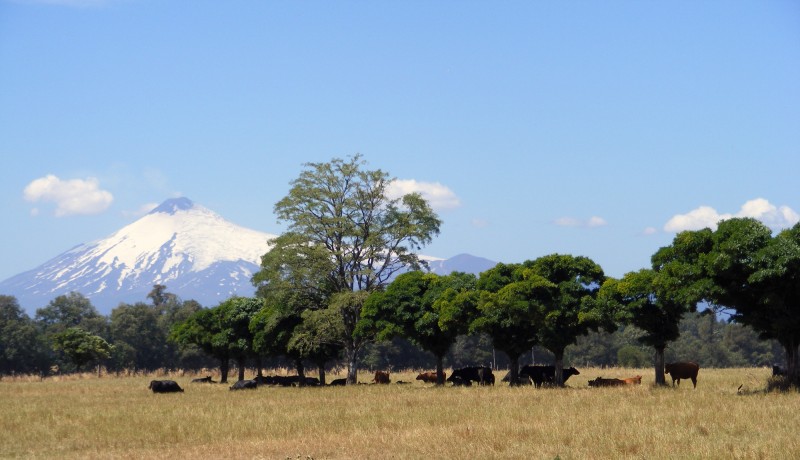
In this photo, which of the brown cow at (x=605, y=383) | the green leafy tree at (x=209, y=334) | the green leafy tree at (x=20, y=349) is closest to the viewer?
the brown cow at (x=605, y=383)

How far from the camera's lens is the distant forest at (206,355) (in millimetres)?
111188

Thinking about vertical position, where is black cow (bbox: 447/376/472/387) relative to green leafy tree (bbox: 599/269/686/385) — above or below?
below

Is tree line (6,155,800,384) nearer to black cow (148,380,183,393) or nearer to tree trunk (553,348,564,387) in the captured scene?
tree trunk (553,348,564,387)

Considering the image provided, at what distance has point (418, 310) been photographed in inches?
2291

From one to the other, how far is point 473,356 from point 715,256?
84552 mm

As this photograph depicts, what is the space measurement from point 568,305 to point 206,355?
74.4 metres

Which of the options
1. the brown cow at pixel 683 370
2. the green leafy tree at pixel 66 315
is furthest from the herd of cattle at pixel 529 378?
the green leafy tree at pixel 66 315

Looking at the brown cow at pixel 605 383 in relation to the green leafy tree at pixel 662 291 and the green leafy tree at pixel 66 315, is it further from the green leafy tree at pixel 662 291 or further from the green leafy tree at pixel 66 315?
the green leafy tree at pixel 66 315

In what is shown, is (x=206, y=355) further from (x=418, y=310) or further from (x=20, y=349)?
(x=418, y=310)

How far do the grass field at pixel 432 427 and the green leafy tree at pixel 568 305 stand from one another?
265 inches

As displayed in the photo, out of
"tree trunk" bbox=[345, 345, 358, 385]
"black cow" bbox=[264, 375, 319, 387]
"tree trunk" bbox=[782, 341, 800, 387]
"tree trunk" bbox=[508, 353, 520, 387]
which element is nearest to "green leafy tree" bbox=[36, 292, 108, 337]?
"black cow" bbox=[264, 375, 319, 387]

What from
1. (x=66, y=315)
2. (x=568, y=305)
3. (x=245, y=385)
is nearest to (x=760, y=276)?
(x=568, y=305)

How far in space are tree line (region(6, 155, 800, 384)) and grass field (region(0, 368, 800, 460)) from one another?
16.9 feet

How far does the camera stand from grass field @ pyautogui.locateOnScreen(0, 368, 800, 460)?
21.8m
